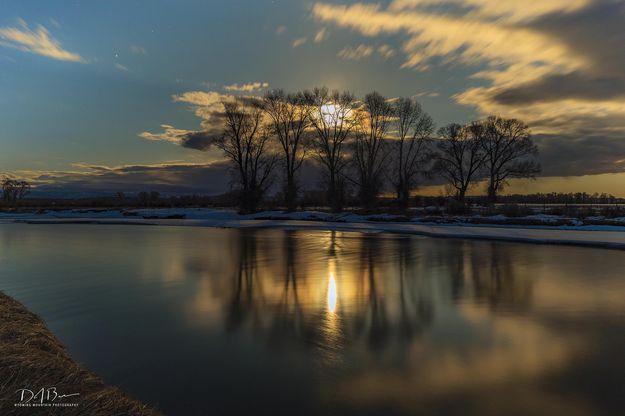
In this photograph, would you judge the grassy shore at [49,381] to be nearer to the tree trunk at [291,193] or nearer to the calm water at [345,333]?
the calm water at [345,333]

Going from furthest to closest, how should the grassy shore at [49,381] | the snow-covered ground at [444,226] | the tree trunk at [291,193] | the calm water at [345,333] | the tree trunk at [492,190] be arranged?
the tree trunk at [492,190] → the tree trunk at [291,193] → the snow-covered ground at [444,226] → the calm water at [345,333] → the grassy shore at [49,381]

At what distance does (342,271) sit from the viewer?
41.7 feet

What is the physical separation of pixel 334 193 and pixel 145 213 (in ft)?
96.3

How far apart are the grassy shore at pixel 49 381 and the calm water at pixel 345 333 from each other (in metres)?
0.44

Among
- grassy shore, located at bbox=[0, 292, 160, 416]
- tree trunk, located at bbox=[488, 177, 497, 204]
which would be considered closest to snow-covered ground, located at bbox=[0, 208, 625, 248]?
grassy shore, located at bbox=[0, 292, 160, 416]

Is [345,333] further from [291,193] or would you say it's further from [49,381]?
[291,193]

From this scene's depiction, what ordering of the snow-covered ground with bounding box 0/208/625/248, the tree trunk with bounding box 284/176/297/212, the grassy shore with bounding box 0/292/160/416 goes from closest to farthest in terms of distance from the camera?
the grassy shore with bounding box 0/292/160/416, the snow-covered ground with bounding box 0/208/625/248, the tree trunk with bounding box 284/176/297/212


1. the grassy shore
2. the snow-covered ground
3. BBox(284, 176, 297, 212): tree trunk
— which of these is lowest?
the snow-covered ground

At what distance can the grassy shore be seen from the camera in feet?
11.5

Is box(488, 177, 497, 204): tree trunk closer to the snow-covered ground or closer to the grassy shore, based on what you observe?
the snow-covered ground

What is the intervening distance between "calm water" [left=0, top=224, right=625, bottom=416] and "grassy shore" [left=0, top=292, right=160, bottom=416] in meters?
0.44

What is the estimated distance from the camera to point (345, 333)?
662cm

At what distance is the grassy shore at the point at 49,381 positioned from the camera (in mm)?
3510

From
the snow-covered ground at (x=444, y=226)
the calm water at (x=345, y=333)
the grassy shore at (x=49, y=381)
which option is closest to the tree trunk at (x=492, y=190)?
the snow-covered ground at (x=444, y=226)
